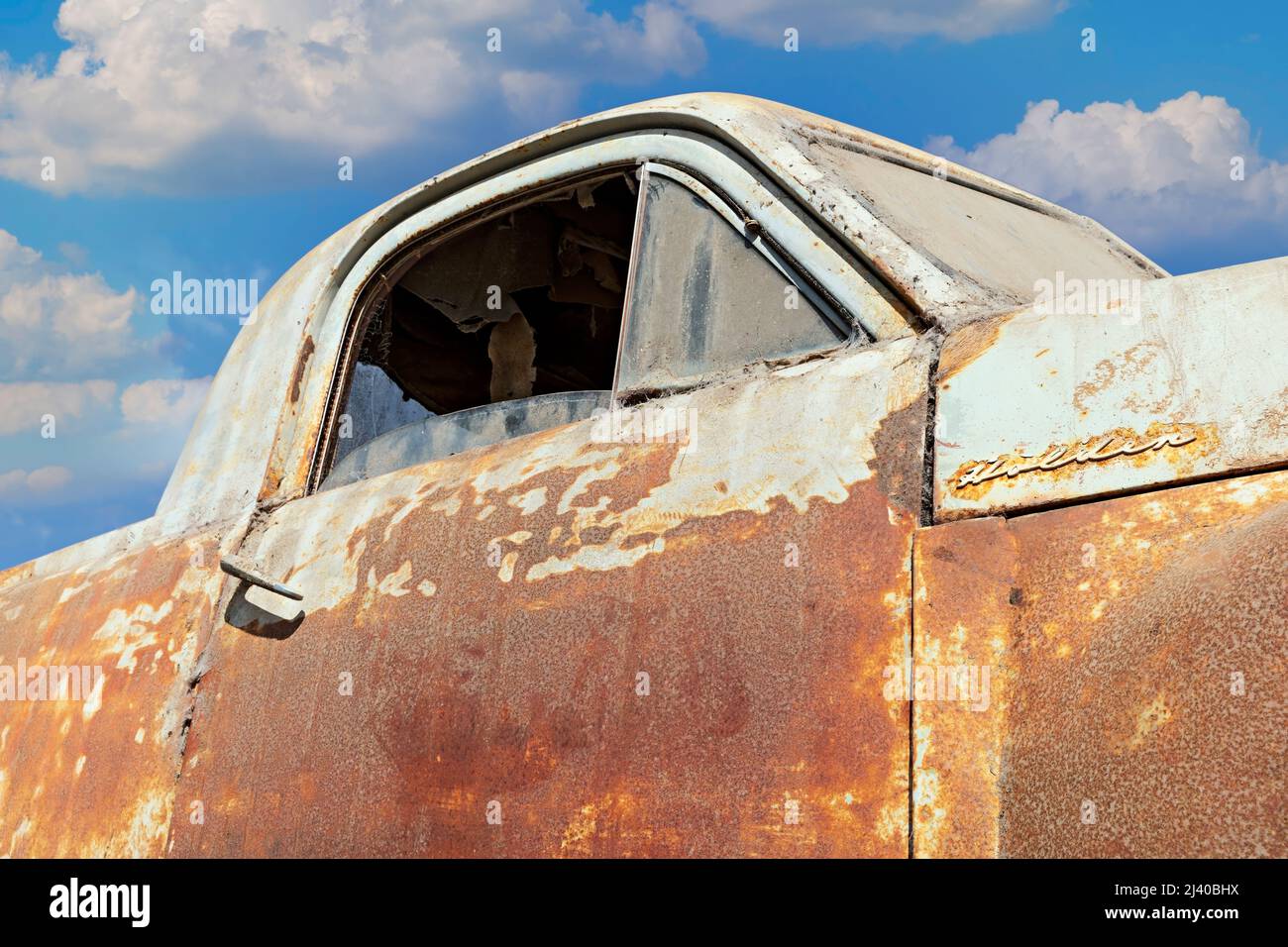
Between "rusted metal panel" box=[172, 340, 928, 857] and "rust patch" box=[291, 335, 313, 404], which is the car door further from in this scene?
"rust patch" box=[291, 335, 313, 404]

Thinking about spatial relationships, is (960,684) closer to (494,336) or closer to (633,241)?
(633,241)

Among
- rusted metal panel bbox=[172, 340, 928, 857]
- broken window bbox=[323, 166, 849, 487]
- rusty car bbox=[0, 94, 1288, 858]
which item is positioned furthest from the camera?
broken window bbox=[323, 166, 849, 487]

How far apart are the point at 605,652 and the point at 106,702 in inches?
56.3

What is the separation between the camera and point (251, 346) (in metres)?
3.61

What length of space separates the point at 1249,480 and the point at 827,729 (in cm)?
61

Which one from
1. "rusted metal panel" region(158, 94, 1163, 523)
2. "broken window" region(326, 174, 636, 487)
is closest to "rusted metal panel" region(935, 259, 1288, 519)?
"rusted metal panel" region(158, 94, 1163, 523)

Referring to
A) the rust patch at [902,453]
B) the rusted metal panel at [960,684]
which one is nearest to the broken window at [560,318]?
the rust patch at [902,453]

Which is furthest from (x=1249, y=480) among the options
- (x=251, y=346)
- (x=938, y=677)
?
(x=251, y=346)

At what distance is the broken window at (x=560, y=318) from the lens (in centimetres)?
252

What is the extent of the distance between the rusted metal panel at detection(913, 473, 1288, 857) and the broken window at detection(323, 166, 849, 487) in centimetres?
67

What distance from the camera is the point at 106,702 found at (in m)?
3.00

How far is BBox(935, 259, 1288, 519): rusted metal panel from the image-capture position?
A: 5.54 feet

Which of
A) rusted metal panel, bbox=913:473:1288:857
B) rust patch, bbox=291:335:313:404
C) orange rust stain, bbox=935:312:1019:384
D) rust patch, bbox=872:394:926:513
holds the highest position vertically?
rust patch, bbox=291:335:313:404
